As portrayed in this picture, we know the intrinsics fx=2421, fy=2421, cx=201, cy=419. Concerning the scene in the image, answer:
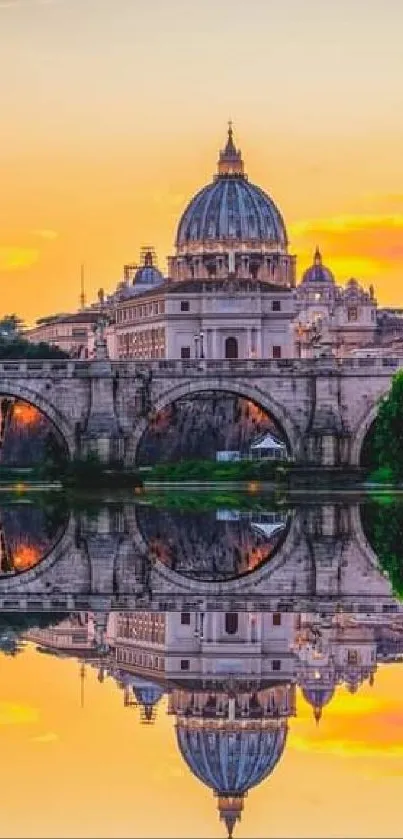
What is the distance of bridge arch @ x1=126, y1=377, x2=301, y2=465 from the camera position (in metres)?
91.0

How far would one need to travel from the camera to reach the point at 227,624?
32.7m

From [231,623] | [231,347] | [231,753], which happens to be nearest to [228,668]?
[231,623]

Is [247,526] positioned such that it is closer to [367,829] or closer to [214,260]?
[367,829]

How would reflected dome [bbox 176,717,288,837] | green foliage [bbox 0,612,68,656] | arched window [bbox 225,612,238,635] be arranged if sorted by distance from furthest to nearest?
arched window [bbox 225,612,238,635]
green foliage [bbox 0,612,68,656]
reflected dome [bbox 176,717,288,837]

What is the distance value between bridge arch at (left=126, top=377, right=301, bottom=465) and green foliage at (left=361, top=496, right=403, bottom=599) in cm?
1947

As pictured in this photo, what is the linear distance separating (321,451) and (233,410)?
51345 mm

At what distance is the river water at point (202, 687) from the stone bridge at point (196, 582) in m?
0.07

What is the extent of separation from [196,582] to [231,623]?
6706 mm

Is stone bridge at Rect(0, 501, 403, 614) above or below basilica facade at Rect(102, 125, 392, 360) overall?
below

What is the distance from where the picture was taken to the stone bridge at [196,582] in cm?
3531

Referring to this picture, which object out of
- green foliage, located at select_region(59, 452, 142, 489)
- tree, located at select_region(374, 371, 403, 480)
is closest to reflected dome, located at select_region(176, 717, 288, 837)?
tree, located at select_region(374, 371, 403, 480)

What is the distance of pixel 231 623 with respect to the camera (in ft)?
108

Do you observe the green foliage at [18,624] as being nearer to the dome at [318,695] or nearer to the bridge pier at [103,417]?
the dome at [318,695]

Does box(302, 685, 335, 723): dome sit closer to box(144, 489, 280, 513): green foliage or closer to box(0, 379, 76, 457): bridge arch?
box(144, 489, 280, 513): green foliage
